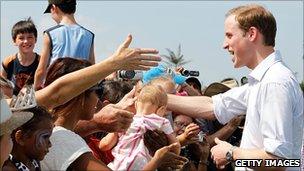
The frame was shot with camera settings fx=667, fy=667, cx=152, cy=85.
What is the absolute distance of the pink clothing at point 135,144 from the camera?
15.1 ft

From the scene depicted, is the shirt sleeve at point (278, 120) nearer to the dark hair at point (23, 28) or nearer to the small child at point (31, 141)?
the small child at point (31, 141)

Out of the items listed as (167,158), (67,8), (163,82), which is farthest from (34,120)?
(67,8)

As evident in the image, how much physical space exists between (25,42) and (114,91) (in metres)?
1.95

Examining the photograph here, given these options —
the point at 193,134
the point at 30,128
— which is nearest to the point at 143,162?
the point at 193,134

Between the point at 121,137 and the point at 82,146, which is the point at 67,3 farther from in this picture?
the point at 82,146

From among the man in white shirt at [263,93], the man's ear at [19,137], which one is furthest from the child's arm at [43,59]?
the man's ear at [19,137]

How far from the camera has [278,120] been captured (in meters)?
3.67

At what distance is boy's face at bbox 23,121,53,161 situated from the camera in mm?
3379

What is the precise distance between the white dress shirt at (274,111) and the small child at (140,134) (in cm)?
88

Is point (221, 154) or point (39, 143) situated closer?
point (39, 143)

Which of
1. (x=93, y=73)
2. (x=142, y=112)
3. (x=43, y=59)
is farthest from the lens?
(x=43, y=59)

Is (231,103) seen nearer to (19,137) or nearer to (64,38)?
(19,137)

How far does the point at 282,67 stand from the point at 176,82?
6.57 ft

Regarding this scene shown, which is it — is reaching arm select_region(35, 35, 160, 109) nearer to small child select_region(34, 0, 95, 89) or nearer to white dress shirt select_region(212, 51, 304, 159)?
white dress shirt select_region(212, 51, 304, 159)
